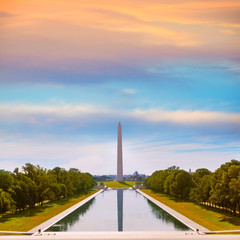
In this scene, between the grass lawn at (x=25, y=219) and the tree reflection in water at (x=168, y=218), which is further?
the tree reflection in water at (x=168, y=218)

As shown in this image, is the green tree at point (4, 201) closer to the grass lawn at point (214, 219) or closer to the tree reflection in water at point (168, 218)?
the tree reflection in water at point (168, 218)

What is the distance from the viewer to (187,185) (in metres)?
91.0

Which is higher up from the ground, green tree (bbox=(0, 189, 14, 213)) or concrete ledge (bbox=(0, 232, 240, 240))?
green tree (bbox=(0, 189, 14, 213))

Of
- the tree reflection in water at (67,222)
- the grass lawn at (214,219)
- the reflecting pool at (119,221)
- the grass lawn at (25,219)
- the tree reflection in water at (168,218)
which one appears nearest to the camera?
the tree reflection in water at (67,222)

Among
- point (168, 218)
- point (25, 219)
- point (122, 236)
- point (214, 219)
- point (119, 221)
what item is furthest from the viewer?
point (168, 218)

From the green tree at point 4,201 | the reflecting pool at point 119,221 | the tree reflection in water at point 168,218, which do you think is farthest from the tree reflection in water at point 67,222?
the tree reflection in water at point 168,218

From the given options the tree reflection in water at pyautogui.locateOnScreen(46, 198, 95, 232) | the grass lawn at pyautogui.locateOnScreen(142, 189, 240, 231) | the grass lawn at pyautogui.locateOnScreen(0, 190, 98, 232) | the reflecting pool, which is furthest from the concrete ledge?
the grass lawn at pyautogui.locateOnScreen(142, 189, 240, 231)

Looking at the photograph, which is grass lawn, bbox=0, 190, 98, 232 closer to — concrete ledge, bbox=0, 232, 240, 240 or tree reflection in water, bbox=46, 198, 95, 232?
tree reflection in water, bbox=46, 198, 95, 232

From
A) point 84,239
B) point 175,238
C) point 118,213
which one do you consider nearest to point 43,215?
point 118,213

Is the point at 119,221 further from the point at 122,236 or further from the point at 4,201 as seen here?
the point at 4,201

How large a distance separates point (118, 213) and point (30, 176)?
21.0 m

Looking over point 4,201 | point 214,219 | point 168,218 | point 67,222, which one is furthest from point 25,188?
point 214,219

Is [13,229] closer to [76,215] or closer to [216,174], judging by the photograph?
[76,215]

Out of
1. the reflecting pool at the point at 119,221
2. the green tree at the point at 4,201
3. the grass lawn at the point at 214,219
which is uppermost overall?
the green tree at the point at 4,201
